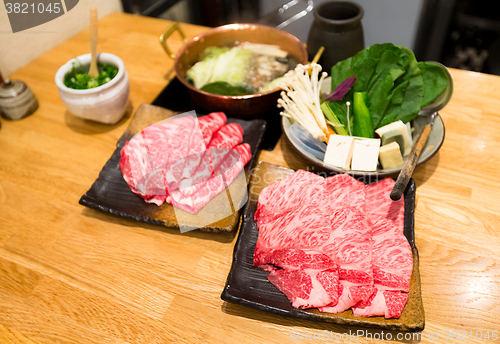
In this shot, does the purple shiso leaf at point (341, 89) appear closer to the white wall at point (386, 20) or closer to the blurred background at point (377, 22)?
the blurred background at point (377, 22)

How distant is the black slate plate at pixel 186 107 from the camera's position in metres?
1.78

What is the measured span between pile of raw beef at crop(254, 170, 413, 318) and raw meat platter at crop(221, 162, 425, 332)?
0.9 inches

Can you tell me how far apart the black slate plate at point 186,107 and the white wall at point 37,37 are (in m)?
0.81

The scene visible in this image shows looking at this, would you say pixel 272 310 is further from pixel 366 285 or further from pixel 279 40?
pixel 279 40

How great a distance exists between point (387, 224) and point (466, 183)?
55 cm

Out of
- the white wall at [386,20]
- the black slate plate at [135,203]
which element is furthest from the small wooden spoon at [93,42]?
the white wall at [386,20]

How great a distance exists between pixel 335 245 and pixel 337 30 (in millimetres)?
1170

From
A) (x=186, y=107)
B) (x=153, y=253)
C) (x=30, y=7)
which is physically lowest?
(x=153, y=253)

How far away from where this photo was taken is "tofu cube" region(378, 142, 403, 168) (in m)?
1.39

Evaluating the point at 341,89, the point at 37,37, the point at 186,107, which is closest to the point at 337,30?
the point at 341,89

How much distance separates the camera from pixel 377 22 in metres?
3.74

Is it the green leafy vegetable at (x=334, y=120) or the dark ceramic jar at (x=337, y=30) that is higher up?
the dark ceramic jar at (x=337, y=30)

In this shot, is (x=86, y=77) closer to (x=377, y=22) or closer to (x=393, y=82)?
(x=393, y=82)

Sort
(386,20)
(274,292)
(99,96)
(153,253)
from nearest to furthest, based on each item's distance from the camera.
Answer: (274,292) < (153,253) < (99,96) < (386,20)
